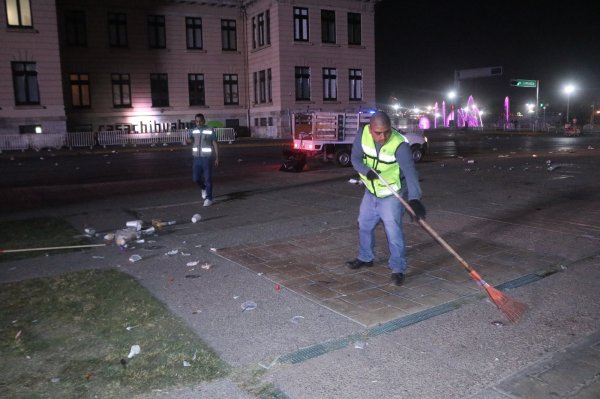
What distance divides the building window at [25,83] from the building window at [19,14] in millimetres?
2245

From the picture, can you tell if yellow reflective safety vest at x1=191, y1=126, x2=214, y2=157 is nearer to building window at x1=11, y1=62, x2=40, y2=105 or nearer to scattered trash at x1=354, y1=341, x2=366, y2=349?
scattered trash at x1=354, y1=341, x2=366, y2=349

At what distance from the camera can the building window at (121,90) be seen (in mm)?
38094

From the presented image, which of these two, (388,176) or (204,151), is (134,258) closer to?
(388,176)

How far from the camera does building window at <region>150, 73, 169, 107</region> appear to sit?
39156 mm

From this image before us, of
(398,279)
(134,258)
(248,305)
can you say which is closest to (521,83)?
(398,279)

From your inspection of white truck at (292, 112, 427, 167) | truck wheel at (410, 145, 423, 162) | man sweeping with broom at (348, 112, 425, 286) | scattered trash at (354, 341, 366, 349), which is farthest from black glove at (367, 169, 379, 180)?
truck wheel at (410, 145, 423, 162)

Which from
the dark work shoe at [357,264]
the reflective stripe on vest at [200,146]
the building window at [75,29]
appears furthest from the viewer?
the building window at [75,29]

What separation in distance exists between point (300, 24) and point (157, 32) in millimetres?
10383

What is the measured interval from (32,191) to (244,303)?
10.6 meters

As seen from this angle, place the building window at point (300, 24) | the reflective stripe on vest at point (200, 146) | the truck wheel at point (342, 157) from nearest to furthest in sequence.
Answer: the reflective stripe on vest at point (200, 146) < the truck wheel at point (342, 157) < the building window at point (300, 24)

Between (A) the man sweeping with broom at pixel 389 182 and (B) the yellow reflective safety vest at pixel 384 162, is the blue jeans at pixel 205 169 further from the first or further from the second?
(B) the yellow reflective safety vest at pixel 384 162

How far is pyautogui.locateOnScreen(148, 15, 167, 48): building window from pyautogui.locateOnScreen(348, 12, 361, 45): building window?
1369 centimetres

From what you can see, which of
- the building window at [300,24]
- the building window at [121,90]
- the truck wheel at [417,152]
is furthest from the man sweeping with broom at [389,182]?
the building window at [121,90]

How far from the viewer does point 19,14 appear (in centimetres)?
3167
